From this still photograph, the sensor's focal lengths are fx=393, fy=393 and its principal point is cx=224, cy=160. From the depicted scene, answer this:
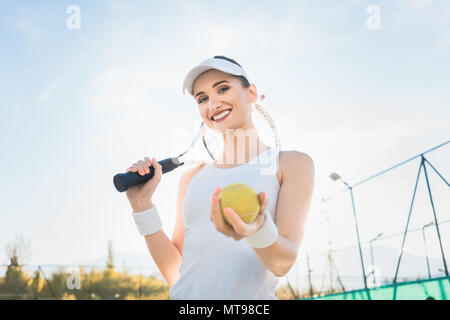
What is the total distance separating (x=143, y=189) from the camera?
195 centimetres

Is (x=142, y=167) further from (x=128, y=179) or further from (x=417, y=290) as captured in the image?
(x=417, y=290)

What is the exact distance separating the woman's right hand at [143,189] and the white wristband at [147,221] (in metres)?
0.04

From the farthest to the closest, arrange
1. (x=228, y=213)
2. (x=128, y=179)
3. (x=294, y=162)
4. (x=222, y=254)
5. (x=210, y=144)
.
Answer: (x=210, y=144), (x=128, y=179), (x=294, y=162), (x=222, y=254), (x=228, y=213)

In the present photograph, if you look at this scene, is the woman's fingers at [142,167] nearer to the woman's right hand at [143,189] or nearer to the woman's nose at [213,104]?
the woman's right hand at [143,189]

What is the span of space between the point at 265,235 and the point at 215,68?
3.18 feet

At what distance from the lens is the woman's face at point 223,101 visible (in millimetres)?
1930

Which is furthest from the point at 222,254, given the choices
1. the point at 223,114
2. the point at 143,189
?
the point at 223,114

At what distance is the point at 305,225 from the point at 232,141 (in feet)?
2.06

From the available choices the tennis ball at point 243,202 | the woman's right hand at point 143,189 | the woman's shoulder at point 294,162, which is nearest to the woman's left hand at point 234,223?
the tennis ball at point 243,202

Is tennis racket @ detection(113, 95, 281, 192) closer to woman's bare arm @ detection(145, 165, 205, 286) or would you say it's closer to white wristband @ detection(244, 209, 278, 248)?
woman's bare arm @ detection(145, 165, 205, 286)
